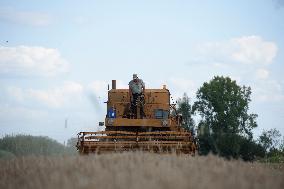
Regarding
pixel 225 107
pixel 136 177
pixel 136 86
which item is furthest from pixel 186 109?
pixel 136 177

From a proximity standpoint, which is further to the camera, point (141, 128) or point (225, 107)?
point (225, 107)

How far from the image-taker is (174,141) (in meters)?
15.7

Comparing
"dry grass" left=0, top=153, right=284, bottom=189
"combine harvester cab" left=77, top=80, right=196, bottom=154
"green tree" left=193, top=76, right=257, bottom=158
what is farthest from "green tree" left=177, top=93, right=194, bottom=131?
"dry grass" left=0, top=153, right=284, bottom=189

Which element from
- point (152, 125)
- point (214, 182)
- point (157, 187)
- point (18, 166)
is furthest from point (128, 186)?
point (152, 125)

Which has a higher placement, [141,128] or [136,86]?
[136,86]

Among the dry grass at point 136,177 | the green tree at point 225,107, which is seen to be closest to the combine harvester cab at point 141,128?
the dry grass at point 136,177

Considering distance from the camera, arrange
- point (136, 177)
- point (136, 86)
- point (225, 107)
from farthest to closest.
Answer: point (225, 107)
point (136, 86)
point (136, 177)

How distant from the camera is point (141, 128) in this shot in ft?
62.4

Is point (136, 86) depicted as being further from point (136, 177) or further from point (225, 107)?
point (225, 107)

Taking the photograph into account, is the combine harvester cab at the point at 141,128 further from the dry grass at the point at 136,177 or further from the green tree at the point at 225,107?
the green tree at the point at 225,107

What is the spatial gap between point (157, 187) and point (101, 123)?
13734mm

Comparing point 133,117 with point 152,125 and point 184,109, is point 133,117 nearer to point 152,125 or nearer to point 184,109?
point 152,125

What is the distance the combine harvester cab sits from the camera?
51.0 feet

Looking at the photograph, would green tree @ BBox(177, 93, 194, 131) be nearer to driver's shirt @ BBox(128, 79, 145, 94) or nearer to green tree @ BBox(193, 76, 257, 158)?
green tree @ BBox(193, 76, 257, 158)
